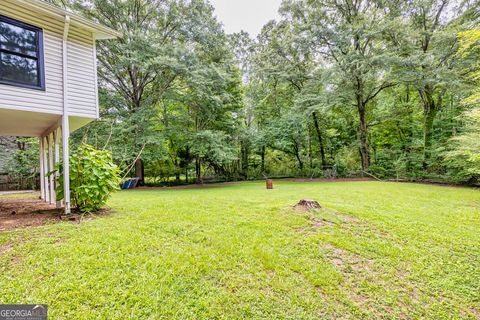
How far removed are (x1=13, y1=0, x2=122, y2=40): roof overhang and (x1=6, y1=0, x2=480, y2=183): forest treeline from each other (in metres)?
4.51

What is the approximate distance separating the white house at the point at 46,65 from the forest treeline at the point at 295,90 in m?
4.75

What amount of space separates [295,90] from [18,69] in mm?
16013

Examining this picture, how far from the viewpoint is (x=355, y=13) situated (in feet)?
46.3

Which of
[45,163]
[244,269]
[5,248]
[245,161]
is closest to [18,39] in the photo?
[5,248]

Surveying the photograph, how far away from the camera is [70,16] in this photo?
4359 mm

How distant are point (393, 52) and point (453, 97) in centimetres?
576

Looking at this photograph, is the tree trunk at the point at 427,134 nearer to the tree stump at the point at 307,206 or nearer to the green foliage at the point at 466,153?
the green foliage at the point at 466,153

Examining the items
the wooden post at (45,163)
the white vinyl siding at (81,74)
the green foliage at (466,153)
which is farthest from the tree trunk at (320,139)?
the wooden post at (45,163)

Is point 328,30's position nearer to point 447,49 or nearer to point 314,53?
point 314,53

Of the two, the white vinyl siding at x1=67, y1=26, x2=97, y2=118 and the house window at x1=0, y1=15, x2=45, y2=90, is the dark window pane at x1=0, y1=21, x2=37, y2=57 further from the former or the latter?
the white vinyl siding at x1=67, y1=26, x2=97, y2=118

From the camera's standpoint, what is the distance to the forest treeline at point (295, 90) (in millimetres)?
10586

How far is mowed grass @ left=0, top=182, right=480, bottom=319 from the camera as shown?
1.98m

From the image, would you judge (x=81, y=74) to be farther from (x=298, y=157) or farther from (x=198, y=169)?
(x=298, y=157)

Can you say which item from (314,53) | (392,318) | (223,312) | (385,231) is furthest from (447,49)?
(223,312)
